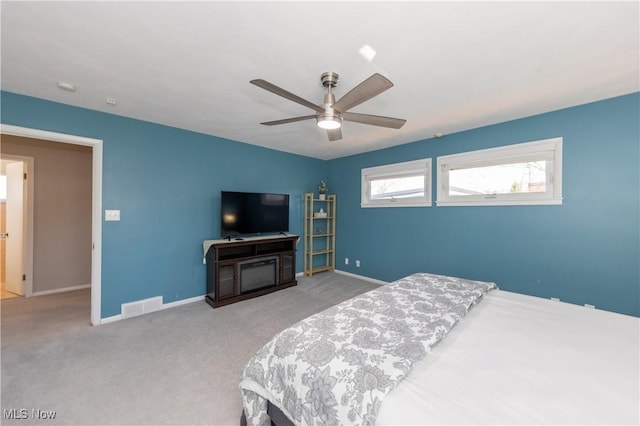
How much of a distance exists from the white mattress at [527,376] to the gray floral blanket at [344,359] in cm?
7

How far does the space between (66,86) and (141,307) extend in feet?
8.34

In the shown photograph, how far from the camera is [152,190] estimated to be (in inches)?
127

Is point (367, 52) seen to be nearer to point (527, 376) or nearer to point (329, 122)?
point (329, 122)

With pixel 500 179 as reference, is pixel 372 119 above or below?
above

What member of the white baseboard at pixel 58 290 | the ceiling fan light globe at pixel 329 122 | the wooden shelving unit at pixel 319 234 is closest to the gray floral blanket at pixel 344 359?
the ceiling fan light globe at pixel 329 122

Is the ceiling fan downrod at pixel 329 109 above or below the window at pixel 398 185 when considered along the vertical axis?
above

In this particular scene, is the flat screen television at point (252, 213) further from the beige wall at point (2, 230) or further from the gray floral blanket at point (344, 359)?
the beige wall at point (2, 230)

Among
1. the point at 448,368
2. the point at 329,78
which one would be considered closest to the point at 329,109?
the point at 329,78

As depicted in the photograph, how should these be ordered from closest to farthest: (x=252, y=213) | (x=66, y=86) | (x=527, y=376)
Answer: (x=527, y=376) < (x=66, y=86) < (x=252, y=213)

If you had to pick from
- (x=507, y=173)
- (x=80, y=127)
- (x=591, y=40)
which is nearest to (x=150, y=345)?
(x=80, y=127)

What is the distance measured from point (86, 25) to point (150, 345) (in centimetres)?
264

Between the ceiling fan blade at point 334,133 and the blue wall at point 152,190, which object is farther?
the blue wall at point 152,190

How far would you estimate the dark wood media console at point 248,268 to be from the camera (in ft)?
11.2

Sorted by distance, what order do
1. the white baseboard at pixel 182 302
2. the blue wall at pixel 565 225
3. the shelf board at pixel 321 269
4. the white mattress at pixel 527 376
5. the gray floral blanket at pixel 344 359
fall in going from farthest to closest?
the shelf board at pixel 321 269 < the white baseboard at pixel 182 302 < the blue wall at pixel 565 225 < the gray floral blanket at pixel 344 359 < the white mattress at pixel 527 376
